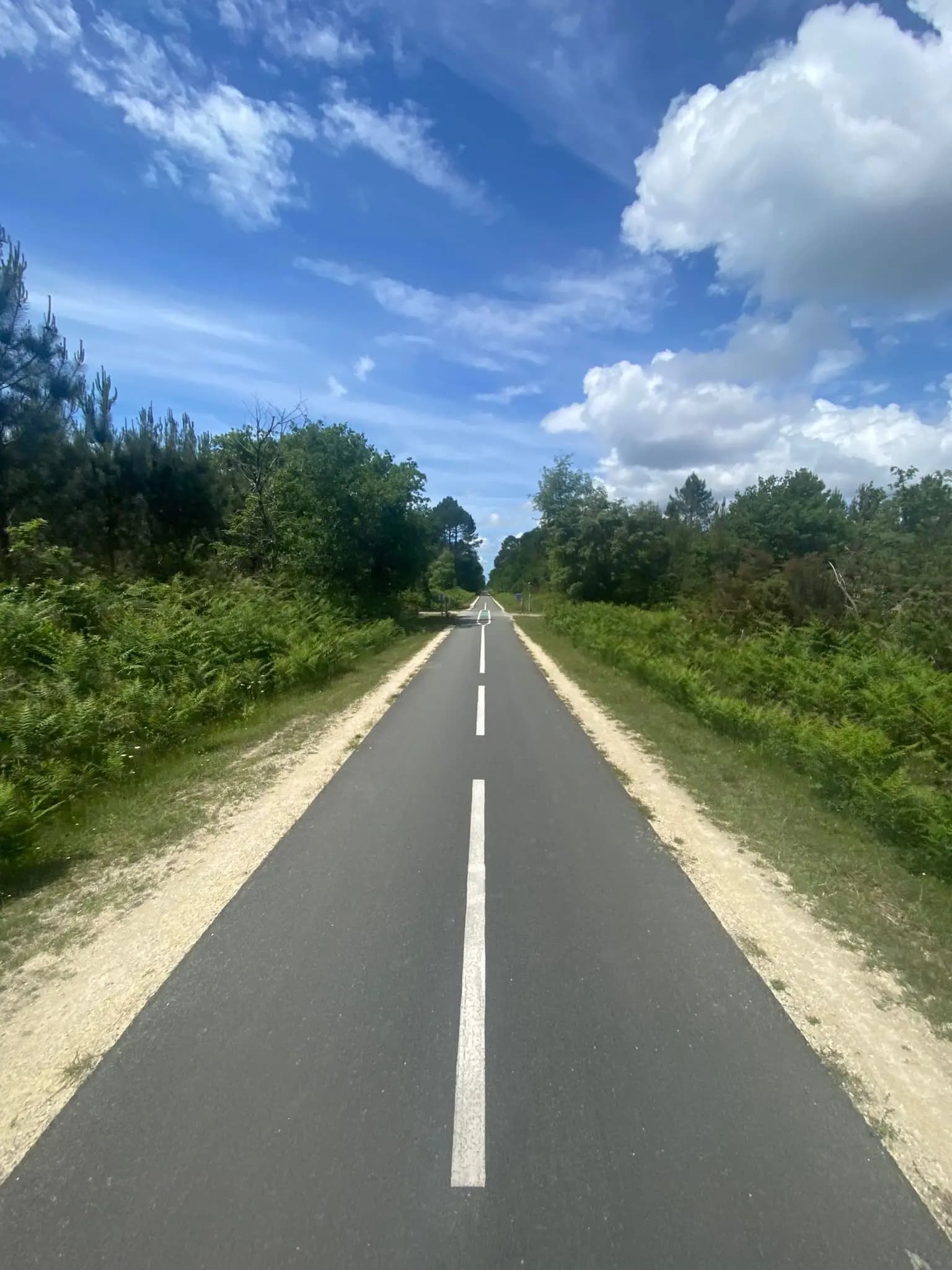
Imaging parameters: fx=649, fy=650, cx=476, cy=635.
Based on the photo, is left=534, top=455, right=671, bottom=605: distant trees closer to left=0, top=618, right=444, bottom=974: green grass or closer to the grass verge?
the grass verge

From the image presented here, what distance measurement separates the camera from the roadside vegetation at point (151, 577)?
8461mm

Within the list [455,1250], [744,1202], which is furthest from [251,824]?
[744,1202]

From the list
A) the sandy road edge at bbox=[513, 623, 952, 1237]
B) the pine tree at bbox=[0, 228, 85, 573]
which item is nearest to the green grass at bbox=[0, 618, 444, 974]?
the sandy road edge at bbox=[513, 623, 952, 1237]

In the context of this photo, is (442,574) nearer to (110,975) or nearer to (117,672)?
(117,672)

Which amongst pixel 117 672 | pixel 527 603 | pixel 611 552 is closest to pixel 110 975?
pixel 117 672

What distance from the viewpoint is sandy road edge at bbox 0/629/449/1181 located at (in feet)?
10.3

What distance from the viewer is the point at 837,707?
1144cm

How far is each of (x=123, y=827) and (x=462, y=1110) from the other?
204 inches

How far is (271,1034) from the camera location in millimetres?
3490

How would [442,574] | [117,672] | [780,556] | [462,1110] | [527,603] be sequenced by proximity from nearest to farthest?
[462,1110], [117,672], [780,556], [527,603], [442,574]

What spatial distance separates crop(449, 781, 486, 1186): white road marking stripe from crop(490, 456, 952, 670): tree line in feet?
45.8

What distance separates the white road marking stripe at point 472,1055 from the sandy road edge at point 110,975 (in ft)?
6.10

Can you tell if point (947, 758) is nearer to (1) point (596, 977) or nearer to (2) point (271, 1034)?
(1) point (596, 977)

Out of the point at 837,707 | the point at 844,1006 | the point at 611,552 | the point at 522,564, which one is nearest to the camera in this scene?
the point at 844,1006
